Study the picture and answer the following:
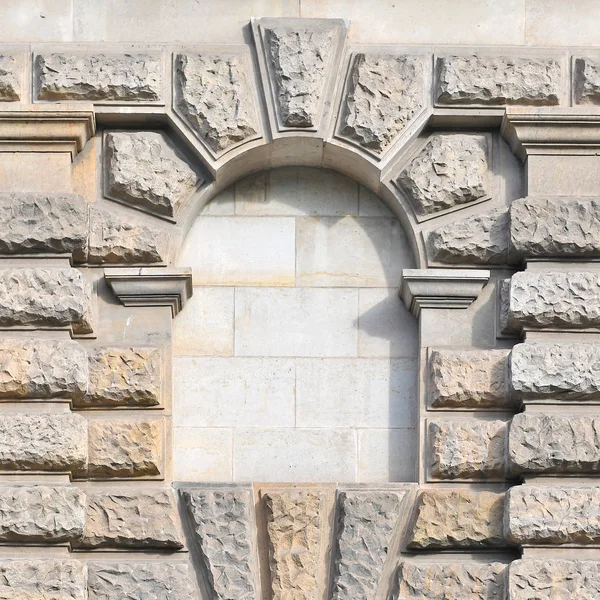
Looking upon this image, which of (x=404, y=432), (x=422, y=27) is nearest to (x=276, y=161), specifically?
Result: (x=422, y=27)

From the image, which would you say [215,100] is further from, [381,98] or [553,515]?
[553,515]

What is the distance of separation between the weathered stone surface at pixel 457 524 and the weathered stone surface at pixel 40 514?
1.87 meters

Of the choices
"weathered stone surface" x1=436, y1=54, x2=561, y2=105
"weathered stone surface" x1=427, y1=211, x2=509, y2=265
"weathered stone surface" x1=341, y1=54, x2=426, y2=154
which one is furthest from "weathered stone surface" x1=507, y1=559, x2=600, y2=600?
"weathered stone surface" x1=436, y1=54, x2=561, y2=105

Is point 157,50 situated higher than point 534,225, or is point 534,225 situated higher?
point 157,50

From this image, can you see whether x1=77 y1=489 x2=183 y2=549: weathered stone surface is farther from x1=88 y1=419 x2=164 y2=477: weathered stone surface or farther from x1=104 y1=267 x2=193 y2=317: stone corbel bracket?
x1=104 y1=267 x2=193 y2=317: stone corbel bracket

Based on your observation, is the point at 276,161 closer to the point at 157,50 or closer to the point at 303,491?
the point at 157,50

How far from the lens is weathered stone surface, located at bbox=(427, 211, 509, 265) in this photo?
351 inches

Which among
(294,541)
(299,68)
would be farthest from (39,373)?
(299,68)

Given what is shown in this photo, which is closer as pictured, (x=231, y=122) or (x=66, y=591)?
(x=66, y=591)

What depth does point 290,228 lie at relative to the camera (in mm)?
9188

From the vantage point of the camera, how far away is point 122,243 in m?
8.88

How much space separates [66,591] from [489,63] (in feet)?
12.6

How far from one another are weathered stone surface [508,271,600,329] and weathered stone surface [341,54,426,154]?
1.17m

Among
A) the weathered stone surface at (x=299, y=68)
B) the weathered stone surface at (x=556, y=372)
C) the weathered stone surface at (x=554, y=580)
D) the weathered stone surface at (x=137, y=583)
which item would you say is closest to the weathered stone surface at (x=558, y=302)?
the weathered stone surface at (x=556, y=372)
